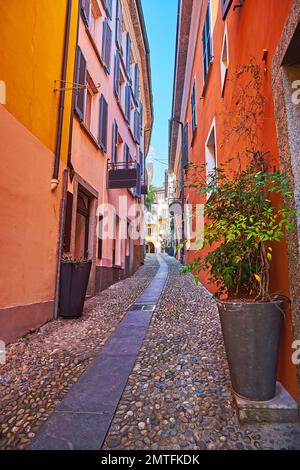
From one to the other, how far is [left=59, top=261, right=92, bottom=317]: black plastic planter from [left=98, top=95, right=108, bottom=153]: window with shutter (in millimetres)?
3841

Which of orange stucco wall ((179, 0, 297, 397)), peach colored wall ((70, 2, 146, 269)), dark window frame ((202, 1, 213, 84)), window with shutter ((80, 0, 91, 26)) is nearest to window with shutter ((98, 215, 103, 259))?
peach colored wall ((70, 2, 146, 269))

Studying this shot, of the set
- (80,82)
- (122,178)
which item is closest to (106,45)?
(80,82)

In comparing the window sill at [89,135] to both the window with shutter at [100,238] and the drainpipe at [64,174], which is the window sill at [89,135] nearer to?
the drainpipe at [64,174]

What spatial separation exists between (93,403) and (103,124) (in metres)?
6.69

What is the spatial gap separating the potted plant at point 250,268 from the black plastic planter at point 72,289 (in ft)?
8.62

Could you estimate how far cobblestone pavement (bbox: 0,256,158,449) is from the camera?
5.35 feet

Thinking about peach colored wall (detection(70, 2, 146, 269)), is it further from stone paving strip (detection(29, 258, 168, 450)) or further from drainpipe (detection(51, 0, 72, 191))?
stone paving strip (detection(29, 258, 168, 450))

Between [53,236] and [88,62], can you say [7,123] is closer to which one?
[53,236]

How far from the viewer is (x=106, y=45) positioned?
732 cm

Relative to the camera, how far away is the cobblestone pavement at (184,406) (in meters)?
1.43

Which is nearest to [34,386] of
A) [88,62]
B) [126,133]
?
[88,62]

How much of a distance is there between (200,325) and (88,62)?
20.2 ft

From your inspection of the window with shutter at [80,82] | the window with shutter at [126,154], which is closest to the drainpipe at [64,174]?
the window with shutter at [80,82]

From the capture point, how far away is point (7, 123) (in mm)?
3021
